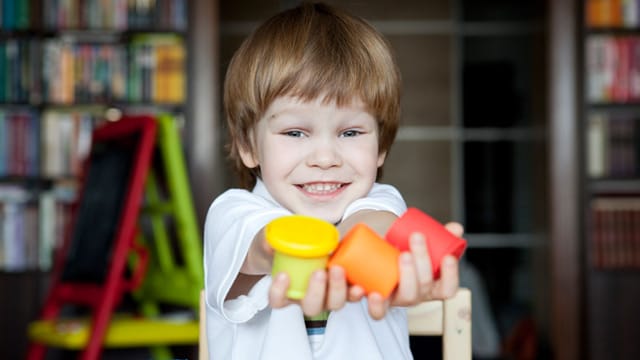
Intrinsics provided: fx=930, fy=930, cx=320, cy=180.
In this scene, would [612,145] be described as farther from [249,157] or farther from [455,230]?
[455,230]

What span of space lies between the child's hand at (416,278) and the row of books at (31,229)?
2901 mm

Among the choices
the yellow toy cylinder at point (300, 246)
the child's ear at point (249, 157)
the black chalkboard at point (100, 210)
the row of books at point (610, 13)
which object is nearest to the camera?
the yellow toy cylinder at point (300, 246)

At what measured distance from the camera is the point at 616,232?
3621mm

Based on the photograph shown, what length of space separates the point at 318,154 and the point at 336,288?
0.24 metres

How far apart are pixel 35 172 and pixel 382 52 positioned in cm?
274

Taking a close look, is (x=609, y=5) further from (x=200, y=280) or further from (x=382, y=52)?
(x=382, y=52)

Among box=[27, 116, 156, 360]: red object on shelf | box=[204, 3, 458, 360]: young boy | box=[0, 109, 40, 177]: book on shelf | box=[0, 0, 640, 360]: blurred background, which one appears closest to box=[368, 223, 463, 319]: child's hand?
box=[204, 3, 458, 360]: young boy

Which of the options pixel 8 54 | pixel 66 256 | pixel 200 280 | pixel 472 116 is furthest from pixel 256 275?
pixel 472 116

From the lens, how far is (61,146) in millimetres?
3471

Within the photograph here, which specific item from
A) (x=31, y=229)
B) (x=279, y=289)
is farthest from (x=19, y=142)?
(x=279, y=289)

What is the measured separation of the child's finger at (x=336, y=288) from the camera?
2.40ft

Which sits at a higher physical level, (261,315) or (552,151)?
(552,151)

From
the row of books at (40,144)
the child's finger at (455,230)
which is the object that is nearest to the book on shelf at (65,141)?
the row of books at (40,144)

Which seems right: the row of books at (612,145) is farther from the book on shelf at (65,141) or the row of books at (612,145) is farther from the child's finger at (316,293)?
the child's finger at (316,293)
